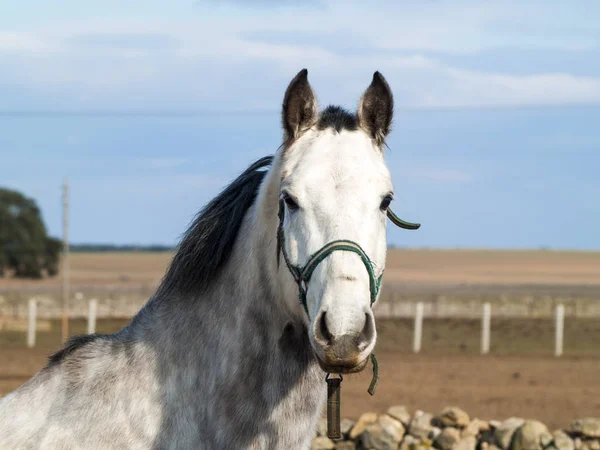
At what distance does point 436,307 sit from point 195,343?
3279cm

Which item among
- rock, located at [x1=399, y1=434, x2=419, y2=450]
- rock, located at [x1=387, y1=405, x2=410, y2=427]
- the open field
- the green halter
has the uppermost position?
the green halter

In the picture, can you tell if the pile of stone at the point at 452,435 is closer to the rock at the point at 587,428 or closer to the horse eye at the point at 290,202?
the rock at the point at 587,428

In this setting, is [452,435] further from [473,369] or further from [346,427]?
[473,369]

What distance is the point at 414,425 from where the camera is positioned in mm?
8164

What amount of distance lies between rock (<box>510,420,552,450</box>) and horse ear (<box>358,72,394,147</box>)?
5429 mm

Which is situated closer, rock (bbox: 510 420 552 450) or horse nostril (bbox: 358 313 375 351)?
horse nostril (bbox: 358 313 375 351)

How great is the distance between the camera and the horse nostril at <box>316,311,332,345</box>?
2.71 metres

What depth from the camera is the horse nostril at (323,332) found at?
2707 millimetres

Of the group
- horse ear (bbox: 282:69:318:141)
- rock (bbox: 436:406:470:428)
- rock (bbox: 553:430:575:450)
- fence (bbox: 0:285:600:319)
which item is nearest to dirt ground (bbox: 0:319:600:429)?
rock (bbox: 436:406:470:428)

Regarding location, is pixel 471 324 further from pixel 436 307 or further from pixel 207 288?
pixel 207 288

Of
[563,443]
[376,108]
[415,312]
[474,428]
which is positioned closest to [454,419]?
[474,428]

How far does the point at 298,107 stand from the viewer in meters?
3.15

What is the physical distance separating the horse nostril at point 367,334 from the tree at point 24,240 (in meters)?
58.4

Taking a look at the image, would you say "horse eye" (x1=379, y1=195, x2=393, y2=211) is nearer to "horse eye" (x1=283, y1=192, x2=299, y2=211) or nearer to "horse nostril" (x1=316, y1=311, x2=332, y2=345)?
"horse eye" (x1=283, y1=192, x2=299, y2=211)
